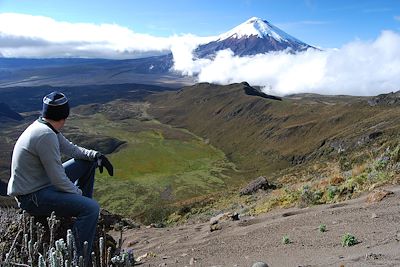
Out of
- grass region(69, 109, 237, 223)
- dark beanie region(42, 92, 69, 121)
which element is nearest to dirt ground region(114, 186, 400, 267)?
dark beanie region(42, 92, 69, 121)

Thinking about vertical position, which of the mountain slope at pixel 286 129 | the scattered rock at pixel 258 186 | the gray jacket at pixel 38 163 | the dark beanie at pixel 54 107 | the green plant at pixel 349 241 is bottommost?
the mountain slope at pixel 286 129

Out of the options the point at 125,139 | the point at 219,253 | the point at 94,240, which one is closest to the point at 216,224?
the point at 219,253

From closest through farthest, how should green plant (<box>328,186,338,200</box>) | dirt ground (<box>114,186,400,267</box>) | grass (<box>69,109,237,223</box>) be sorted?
1. dirt ground (<box>114,186,400,267</box>)
2. green plant (<box>328,186,338,200</box>)
3. grass (<box>69,109,237,223</box>)

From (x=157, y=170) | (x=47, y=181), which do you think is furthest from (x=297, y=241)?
(x=157, y=170)

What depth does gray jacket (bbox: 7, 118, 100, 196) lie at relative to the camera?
5.96m

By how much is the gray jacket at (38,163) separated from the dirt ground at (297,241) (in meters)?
3.31

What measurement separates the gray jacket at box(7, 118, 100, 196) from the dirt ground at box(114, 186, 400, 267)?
331 centimetres

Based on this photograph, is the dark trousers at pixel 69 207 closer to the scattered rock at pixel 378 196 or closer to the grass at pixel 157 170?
the scattered rock at pixel 378 196

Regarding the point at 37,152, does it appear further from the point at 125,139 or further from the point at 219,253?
the point at 125,139

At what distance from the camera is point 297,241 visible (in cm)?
870

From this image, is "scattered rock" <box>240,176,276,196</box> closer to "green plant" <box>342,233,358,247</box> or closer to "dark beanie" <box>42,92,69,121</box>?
"green plant" <box>342,233,358,247</box>

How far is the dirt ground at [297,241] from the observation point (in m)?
7.20

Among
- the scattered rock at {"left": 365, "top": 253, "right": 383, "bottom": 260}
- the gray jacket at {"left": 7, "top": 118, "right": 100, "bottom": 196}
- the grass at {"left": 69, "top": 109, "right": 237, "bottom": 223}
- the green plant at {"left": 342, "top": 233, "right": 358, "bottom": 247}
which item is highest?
the gray jacket at {"left": 7, "top": 118, "right": 100, "bottom": 196}

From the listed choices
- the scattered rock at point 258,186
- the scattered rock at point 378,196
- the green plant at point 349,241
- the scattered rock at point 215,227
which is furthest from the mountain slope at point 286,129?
the green plant at point 349,241
